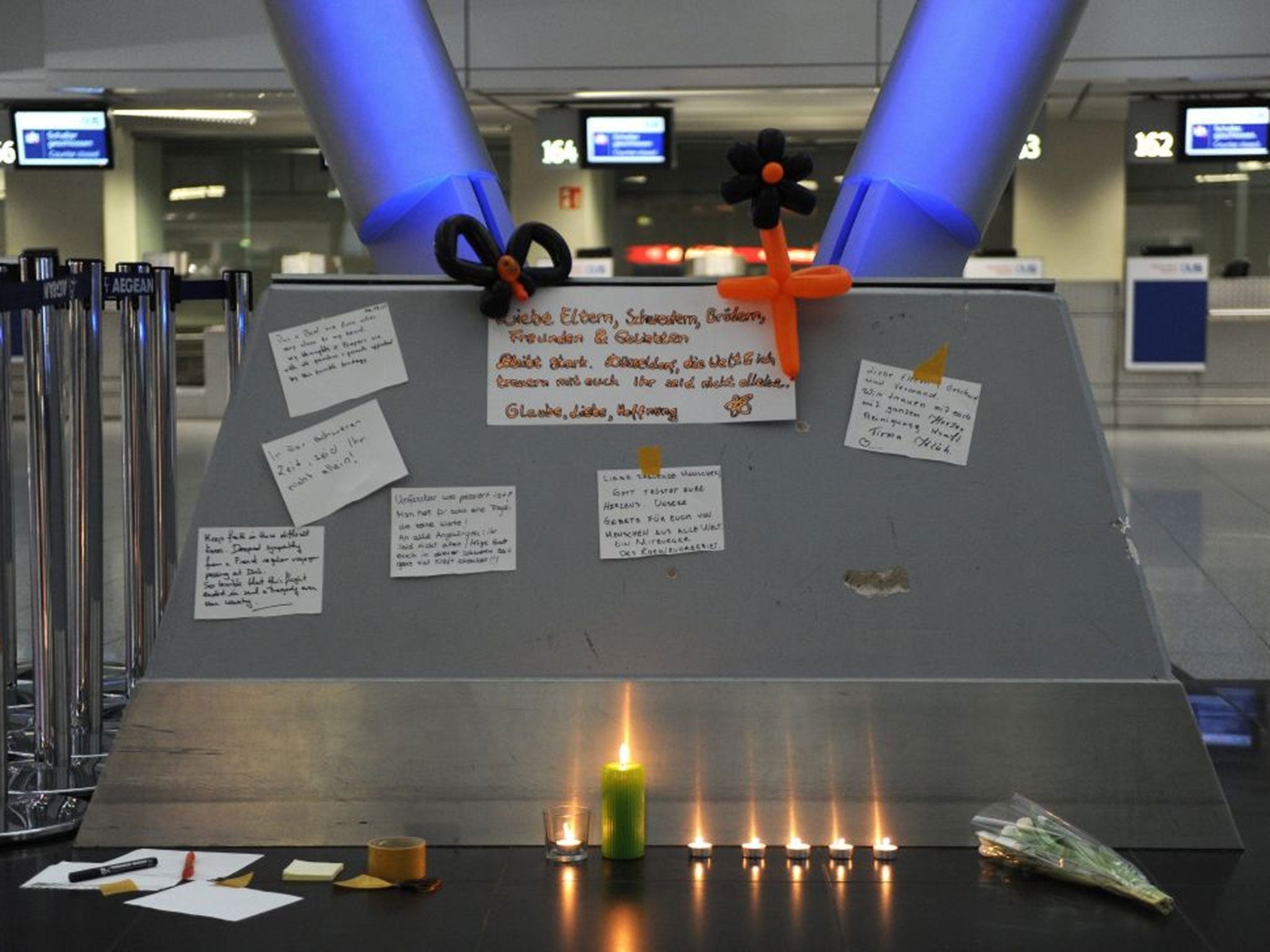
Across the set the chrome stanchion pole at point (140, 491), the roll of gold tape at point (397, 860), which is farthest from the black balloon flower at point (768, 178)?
the chrome stanchion pole at point (140, 491)

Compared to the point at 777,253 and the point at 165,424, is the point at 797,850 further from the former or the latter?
the point at 165,424

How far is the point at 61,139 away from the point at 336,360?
36.1 ft

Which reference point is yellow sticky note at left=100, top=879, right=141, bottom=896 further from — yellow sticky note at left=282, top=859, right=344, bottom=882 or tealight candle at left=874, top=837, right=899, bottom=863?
tealight candle at left=874, top=837, right=899, bottom=863

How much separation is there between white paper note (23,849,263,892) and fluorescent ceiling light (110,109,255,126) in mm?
11392

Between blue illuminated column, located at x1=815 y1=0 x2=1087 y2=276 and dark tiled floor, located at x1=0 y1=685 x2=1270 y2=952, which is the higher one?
blue illuminated column, located at x1=815 y1=0 x2=1087 y2=276

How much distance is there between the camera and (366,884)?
2816mm

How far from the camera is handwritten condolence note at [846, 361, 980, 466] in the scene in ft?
10.1

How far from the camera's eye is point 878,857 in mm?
2957

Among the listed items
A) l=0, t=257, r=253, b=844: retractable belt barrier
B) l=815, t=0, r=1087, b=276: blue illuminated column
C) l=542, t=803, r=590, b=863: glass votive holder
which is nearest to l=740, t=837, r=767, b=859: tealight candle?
l=542, t=803, r=590, b=863: glass votive holder

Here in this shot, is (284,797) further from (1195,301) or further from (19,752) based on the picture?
(1195,301)

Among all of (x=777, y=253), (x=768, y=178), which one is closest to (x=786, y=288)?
(x=777, y=253)

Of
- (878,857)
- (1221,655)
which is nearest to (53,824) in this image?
(878,857)

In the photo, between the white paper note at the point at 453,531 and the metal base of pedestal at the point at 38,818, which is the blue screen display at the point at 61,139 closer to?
the metal base of pedestal at the point at 38,818

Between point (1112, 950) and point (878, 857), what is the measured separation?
0.52 m
